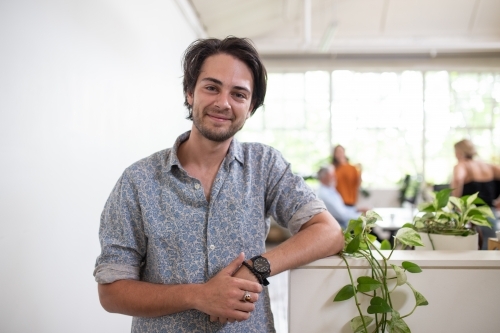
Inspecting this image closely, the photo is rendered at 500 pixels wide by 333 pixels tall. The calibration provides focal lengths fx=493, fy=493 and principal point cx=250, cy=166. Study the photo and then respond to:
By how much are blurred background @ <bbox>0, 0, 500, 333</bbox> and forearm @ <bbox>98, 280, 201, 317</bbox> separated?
76 centimetres

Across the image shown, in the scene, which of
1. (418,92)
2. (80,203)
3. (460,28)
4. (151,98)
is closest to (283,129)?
(418,92)

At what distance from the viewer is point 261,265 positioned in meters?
1.32

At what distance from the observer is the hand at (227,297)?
4.11 ft

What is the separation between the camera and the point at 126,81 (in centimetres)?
355

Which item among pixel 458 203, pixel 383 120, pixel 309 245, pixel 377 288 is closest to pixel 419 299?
pixel 377 288

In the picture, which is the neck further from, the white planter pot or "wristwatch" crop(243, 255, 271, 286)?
the white planter pot

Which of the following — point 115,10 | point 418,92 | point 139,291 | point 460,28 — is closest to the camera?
point 139,291

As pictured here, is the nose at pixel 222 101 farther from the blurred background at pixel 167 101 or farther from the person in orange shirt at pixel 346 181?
the person in orange shirt at pixel 346 181

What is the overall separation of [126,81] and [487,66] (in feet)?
26.4

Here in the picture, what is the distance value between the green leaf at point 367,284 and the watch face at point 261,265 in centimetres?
27

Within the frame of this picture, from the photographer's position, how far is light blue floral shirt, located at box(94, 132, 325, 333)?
136cm

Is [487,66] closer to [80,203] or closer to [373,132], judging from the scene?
[373,132]

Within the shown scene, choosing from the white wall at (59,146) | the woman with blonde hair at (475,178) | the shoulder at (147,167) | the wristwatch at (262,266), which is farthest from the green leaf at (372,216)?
the woman with blonde hair at (475,178)

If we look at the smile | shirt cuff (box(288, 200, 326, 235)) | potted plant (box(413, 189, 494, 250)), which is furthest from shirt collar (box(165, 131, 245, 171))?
potted plant (box(413, 189, 494, 250))
